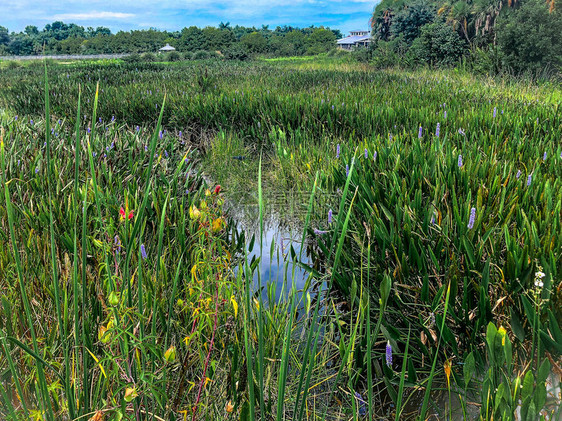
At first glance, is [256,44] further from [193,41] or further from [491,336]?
[491,336]

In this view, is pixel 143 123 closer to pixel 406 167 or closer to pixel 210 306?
pixel 406 167

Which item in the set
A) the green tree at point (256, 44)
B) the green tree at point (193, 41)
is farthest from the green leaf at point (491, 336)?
the green tree at point (193, 41)

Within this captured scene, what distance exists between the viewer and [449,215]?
2402 millimetres

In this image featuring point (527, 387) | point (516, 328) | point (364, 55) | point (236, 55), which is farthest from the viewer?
point (236, 55)

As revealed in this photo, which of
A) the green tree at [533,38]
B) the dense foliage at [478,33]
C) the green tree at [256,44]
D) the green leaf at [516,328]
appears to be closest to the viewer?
the green leaf at [516,328]

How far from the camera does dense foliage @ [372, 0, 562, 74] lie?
44.7ft

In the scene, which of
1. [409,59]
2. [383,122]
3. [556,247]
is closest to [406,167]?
[556,247]

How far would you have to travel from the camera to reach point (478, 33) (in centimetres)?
1920

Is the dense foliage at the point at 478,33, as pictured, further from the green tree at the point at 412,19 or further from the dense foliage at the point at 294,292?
the dense foliage at the point at 294,292

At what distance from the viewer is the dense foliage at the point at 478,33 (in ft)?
44.7

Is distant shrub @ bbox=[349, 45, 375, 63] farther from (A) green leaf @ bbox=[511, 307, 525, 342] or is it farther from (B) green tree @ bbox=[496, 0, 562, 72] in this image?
(A) green leaf @ bbox=[511, 307, 525, 342]

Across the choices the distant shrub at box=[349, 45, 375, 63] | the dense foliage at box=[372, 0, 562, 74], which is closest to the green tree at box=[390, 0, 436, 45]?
the dense foliage at box=[372, 0, 562, 74]

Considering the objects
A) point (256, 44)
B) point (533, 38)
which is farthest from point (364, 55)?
point (256, 44)

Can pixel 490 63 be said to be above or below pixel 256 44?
below
